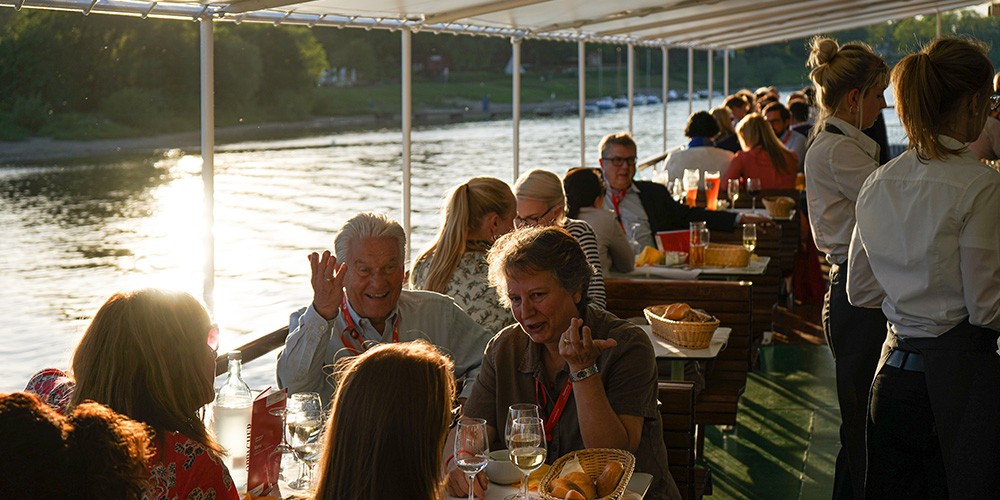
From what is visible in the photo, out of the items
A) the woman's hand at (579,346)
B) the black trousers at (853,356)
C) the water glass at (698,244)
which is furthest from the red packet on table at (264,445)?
the water glass at (698,244)

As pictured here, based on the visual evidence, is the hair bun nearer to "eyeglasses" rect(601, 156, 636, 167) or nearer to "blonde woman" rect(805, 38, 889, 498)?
"blonde woman" rect(805, 38, 889, 498)

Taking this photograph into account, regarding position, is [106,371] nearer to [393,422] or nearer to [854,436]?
[393,422]

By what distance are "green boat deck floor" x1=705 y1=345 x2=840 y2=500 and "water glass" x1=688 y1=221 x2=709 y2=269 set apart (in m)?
0.84

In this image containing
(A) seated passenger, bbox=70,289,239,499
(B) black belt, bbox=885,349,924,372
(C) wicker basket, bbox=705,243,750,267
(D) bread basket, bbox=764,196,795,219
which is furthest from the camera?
(D) bread basket, bbox=764,196,795,219

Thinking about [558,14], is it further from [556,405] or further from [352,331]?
[556,405]

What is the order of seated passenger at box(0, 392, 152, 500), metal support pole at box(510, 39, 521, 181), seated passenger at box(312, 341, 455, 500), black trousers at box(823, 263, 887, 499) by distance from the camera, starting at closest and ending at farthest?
1. seated passenger at box(0, 392, 152, 500)
2. seated passenger at box(312, 341, 455, 500)
3. black trousers at box(823, 263, 887, 499)
4. metal support pole at box(510, 39, 521, 181)

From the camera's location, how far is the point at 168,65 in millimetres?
6691

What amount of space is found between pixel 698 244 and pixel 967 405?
3066 mm

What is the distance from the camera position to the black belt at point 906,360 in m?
2.84

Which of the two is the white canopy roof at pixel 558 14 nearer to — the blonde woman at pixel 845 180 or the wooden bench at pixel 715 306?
the wooden bench at pixel 715 306

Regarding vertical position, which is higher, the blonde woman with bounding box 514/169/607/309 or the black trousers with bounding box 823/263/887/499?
the blonde woman with bounding box 514/169/607/309

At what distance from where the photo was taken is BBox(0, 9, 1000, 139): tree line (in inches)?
166

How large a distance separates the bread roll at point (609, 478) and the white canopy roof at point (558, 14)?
1.99 m

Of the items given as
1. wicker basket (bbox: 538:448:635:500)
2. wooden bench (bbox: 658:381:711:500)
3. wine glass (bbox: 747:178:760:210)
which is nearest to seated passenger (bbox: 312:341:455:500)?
wicker basket (bbox: 538:448:635:500)
